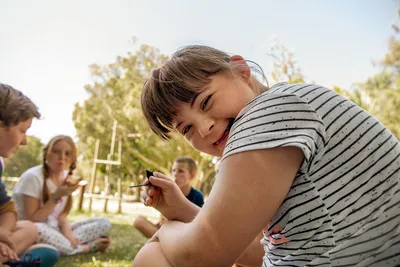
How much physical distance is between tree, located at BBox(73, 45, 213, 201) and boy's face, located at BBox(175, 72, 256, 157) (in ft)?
46.3

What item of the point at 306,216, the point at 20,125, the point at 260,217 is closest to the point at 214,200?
the point at 260,217

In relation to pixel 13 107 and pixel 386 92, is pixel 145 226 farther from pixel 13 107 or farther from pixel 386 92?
pixel 386 92

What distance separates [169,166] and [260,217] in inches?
672

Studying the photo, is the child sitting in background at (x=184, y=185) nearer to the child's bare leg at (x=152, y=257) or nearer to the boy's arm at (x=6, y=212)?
the boy's arm at (x=6, y=212)

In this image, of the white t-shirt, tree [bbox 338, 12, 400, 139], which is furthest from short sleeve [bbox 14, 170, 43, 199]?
tree [bbox 338, 12, 400, 139]

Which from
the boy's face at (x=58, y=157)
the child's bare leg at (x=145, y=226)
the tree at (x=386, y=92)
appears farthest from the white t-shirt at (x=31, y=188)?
the tree at (x=386, y=92)

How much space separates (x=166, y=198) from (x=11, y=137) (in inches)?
72.1

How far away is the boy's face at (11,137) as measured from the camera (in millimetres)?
2570

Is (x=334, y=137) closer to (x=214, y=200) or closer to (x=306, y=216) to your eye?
(x=306, y=216)

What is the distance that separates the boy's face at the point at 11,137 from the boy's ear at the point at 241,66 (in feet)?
6.60

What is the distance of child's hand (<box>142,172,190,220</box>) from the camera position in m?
1.28

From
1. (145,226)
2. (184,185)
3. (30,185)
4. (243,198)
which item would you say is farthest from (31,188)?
(243,198)

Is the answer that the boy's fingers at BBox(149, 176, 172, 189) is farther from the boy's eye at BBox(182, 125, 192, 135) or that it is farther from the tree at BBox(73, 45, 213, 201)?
the tree at BBox(73, 45, 213, 201)

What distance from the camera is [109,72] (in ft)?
59.5
